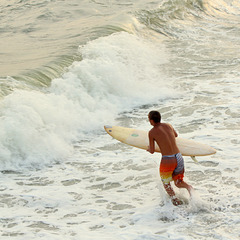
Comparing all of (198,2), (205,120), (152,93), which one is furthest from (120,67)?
(198,2)

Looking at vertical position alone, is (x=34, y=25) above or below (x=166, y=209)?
above

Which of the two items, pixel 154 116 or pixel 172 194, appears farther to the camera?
pixel 172 194

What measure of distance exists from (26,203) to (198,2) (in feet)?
60.3

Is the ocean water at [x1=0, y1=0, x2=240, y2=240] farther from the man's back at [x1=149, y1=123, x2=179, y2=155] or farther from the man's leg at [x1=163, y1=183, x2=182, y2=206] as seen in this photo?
the man's back at [x1=149, y1=123, x2=179, y2=155]

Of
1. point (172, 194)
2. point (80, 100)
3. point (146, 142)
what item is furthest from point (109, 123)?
point (172, 194)

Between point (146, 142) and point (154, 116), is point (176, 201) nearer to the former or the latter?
point (154, 116)

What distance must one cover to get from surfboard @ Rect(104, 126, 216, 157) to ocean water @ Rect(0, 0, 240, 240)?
423mm

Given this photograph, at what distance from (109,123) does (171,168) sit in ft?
12.5

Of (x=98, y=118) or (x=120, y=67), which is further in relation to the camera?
(x=120, y=67)

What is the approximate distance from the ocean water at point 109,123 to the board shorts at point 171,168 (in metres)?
0.30

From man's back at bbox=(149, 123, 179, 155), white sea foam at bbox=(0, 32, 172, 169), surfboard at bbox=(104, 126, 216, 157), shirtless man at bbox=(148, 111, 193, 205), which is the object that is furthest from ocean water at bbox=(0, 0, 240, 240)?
man's back at bbox=(149, 123, 179, 155)

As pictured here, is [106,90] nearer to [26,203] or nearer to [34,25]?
[26,203]

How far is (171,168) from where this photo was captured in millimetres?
5055

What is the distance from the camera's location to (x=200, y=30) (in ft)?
56.8
